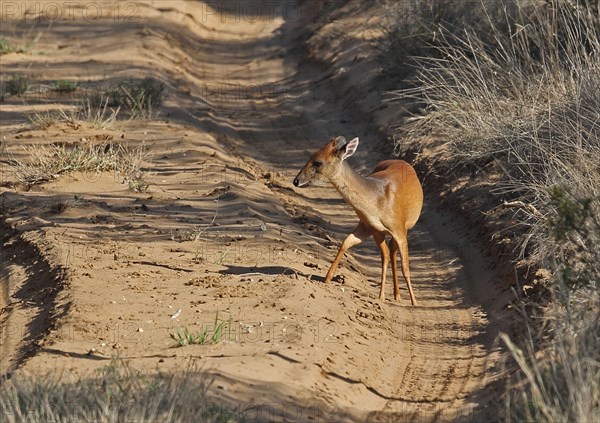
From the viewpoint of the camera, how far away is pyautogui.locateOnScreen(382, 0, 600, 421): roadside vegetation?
6082 mm

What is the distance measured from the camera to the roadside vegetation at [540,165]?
20.0 feet

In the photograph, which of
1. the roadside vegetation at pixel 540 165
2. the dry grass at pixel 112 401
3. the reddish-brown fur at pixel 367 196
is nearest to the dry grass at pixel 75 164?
the reddish-brown fur at pixel 367 196

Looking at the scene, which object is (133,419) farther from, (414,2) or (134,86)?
(414,2)

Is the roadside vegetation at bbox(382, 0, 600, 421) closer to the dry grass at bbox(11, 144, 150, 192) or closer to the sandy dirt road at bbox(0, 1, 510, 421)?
the sandy dirt road at bbox(0, 1, 510, 421)

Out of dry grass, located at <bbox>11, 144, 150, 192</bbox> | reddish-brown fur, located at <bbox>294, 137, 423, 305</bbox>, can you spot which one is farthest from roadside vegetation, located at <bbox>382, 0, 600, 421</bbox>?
dry grass, located at <bbox>11, 144, 150, 192</bbox>

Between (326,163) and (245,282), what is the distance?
1353mm

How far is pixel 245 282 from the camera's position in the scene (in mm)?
9180

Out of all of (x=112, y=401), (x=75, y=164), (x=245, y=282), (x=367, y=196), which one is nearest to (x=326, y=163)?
(x=367, y=196)

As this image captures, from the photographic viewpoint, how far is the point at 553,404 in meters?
5.86

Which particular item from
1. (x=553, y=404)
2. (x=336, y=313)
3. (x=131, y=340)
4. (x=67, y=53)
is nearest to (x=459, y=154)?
(x=336, y=313)

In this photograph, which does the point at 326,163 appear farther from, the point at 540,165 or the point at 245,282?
the point at 540,165

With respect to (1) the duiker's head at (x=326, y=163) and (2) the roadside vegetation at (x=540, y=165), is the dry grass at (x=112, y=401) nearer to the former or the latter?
(2) the roadside vegetation at (x=540, y=165)

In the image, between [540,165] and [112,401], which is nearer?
[112,401]

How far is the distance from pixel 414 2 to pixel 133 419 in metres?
12.7
